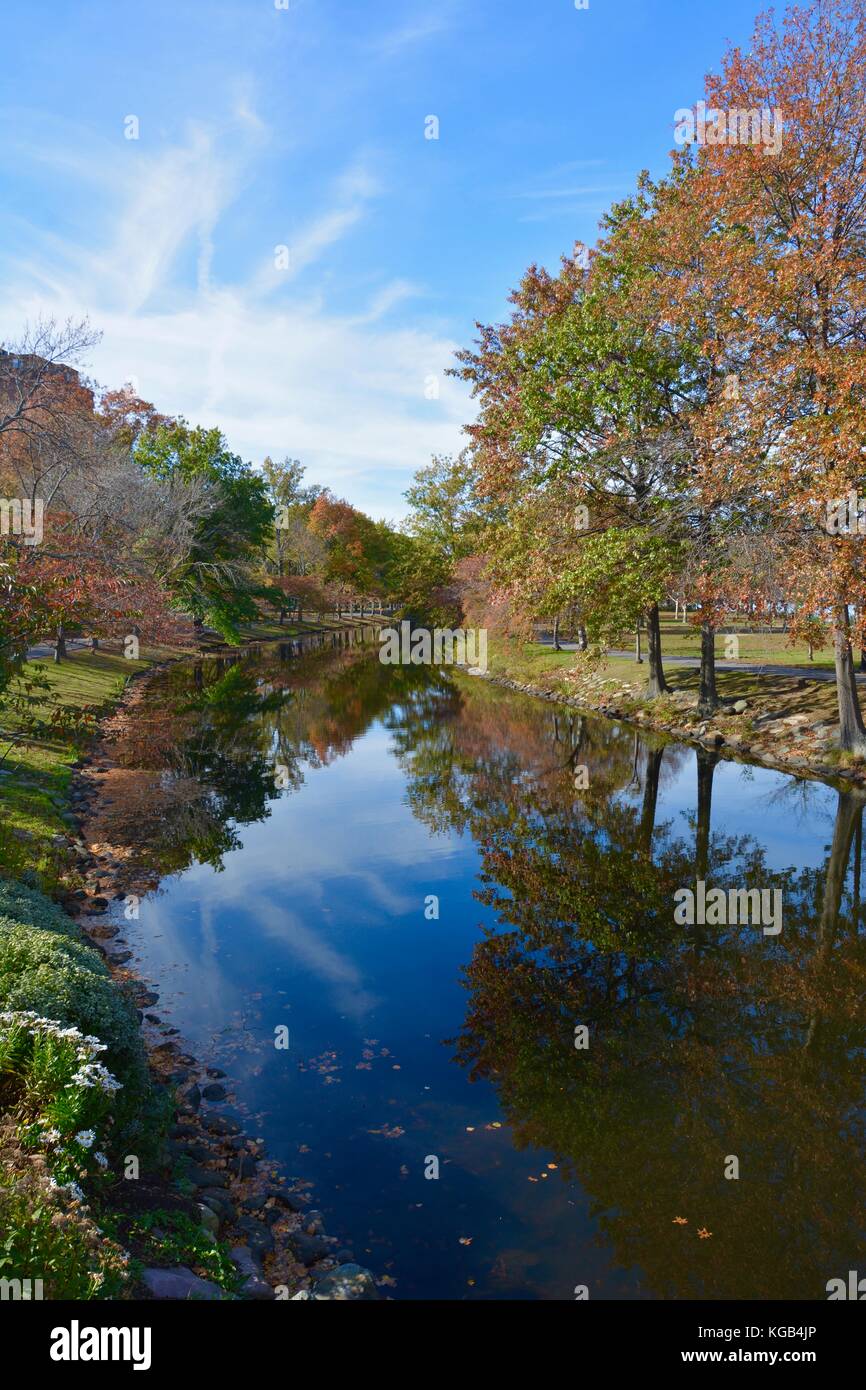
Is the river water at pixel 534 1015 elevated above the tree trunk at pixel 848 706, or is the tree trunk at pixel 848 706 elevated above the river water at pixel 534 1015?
the tree trunk at pixel 848 706

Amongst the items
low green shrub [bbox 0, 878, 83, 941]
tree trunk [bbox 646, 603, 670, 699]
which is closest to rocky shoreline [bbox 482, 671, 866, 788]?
tree trunk [bbox 646, 603, 670, 699]

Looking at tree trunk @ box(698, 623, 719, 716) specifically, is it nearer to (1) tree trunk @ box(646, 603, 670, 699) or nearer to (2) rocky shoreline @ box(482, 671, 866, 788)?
(2) rocky shoreline @ box(482, 671, 866, 788)

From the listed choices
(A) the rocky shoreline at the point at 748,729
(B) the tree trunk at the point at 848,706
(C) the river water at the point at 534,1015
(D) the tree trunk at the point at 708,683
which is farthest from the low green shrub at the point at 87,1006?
(D) the tree trunk at the point at 708,683

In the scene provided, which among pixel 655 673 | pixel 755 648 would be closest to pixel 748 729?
pixel 655 673

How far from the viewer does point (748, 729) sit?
91.8ft

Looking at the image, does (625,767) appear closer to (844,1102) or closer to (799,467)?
(799,467)

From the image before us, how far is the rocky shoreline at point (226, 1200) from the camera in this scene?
5.98m

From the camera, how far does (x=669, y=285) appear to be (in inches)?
928

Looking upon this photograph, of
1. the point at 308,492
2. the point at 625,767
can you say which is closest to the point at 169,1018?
the point at 625,767

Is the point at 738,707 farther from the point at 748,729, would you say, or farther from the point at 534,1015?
the point at 534,1015

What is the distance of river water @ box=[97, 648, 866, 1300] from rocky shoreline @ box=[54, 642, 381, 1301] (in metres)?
0.28

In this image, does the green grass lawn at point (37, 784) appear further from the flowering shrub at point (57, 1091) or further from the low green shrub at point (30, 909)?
the flowering shrub at point (57, 1091)

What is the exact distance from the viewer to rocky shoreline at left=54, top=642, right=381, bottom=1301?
19.6ft

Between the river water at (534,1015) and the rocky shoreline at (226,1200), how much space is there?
28 cm
